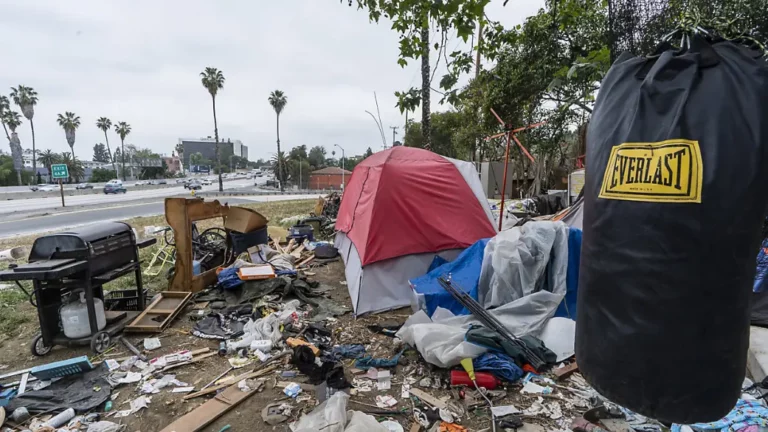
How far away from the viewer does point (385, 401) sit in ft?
9.20

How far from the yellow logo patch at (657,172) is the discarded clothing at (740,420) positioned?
192 cm

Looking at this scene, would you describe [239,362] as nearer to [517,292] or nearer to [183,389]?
[183,389]

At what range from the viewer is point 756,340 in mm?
2943

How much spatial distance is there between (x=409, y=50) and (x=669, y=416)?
2.99 metres

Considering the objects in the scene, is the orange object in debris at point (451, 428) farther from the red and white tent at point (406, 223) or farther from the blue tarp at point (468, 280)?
the red and white tent at point (406, 223)

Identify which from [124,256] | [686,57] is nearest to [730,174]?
[686,57]

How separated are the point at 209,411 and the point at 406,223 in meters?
2.86

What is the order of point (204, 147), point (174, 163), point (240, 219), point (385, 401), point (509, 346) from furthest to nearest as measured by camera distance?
point (204, 147)
point (174, 163)
point (240, 219)
point (509, 346)
point (385, 401)

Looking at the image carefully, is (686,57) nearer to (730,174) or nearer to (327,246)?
(730,174)

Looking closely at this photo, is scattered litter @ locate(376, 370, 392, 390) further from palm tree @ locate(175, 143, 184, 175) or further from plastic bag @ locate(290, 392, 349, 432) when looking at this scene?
palm tree @ locate(175, 143, 184, 175)

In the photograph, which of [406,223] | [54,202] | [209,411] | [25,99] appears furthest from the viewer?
[25,99]

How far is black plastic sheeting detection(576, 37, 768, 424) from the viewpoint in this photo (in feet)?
3.36

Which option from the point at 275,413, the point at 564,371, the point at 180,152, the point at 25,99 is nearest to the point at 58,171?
the point at 275,413

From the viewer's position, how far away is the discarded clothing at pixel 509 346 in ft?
10.2
